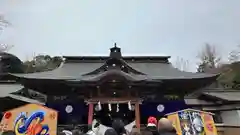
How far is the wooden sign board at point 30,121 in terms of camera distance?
9.09m

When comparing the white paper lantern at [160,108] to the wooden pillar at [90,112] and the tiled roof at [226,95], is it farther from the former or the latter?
the tiled roof at [226,95]

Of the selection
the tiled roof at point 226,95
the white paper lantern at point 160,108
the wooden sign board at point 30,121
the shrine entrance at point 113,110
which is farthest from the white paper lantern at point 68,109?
the tiled roof at point 226,95

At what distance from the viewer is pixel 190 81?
12.9 metres

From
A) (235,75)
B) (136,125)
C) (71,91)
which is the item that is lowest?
(136,125)

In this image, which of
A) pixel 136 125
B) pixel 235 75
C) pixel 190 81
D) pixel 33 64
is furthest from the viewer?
pixel 33 64

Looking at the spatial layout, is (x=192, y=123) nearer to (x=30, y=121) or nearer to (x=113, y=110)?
(x=113, y=110)

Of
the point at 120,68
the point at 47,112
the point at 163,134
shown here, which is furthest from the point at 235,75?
the point at 163,134

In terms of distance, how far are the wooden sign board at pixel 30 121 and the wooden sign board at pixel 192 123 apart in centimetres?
438

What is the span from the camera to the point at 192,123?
901 cm

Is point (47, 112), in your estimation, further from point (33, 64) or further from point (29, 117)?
point (33, 64)

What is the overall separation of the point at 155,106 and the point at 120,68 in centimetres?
264

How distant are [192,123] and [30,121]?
572cm

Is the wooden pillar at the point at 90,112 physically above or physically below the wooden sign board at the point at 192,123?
above

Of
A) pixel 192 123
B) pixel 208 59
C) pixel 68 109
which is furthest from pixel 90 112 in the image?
pixel 208 59
